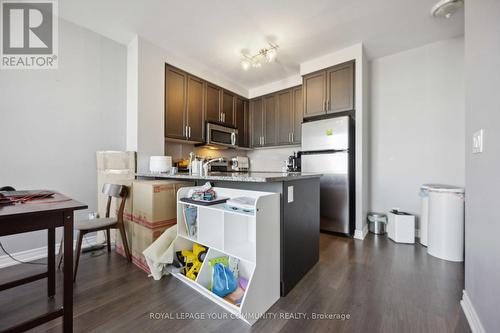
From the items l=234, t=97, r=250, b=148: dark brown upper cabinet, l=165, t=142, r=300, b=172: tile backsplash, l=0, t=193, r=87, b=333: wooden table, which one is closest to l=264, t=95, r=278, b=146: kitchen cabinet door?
l=165, t=142, r=300, b=172: tile backsplash

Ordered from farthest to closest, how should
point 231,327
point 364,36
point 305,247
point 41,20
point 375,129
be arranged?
point 375,129
point 364,36
point 41,20
point 305,247
point 231,327

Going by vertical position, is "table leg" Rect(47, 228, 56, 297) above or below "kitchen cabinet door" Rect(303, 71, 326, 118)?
below

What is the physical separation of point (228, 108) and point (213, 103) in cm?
39

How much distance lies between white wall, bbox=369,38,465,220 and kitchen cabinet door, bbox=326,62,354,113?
617 mm

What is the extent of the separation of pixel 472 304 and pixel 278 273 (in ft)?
3.83

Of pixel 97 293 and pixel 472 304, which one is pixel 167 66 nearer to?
pixel 97 293

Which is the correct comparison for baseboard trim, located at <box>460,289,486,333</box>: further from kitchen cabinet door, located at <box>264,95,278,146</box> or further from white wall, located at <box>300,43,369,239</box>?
kitchen cabinet door, located at <box>264,95,278,146</box>

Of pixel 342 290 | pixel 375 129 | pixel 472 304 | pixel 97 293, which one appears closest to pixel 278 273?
pixel 342 290

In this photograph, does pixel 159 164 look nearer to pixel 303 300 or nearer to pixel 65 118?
pixel 65 118

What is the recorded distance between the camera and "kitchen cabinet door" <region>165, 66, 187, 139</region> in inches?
110

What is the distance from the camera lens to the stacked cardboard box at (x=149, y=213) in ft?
6.07

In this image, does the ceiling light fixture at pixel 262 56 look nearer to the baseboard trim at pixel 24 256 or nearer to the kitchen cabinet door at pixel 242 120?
the kitchen cabinet door at pixel 242 120

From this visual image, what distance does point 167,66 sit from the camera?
9.18 ft

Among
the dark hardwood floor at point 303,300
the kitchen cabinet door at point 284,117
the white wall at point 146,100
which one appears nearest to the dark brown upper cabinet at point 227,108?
the kitchen cabinet door at point 284,117
